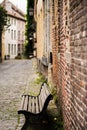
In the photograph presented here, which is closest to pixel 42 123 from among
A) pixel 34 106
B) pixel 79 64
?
pixel 34 106

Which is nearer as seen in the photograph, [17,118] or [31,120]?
[31,120]

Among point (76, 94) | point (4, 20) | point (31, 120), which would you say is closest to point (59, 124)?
point (31, 120)

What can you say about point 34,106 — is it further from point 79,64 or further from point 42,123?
point 79,64

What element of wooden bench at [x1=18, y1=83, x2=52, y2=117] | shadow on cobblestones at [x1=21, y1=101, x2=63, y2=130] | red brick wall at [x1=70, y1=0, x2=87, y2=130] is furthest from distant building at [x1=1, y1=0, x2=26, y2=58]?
red brick wall at [x1=70, y1=0, x2=87, y2=130]

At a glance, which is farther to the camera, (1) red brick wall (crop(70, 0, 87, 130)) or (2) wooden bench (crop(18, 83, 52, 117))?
(2) wooden bench (crop(18, 83, 52, 117))

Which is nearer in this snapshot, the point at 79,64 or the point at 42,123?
the point at 79,64

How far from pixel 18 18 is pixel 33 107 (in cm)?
6315

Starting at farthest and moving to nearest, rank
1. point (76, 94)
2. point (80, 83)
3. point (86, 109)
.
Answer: point (76, 94) → point (80, 83) → point (86, 109)

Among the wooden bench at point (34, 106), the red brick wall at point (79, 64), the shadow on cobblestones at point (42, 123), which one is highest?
the red brick wall at point (79, 64)

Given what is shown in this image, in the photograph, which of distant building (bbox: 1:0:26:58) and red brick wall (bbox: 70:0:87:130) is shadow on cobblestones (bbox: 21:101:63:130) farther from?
distant building (bbox: 1:0:26:58)

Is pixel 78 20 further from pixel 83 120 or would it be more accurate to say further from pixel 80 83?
pixel 83 120

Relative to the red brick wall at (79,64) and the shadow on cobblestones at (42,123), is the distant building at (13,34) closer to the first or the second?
the shadow on cobblestones at (42,123)

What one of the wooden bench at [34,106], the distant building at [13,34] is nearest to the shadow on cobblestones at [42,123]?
the wooden bench at [34,106]

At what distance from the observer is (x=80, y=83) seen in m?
4.91
